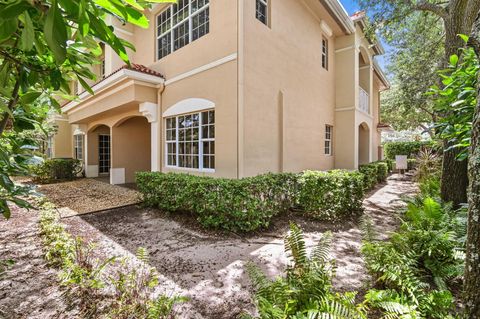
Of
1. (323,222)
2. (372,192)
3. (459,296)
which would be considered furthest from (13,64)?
(372,192)

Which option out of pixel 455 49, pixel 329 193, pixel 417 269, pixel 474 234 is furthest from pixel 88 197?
pixel 455 49

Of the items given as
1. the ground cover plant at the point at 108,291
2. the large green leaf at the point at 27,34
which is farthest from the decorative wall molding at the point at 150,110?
the large green leaf at the point at 27,34

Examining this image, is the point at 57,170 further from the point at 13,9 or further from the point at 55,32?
the point at 55,32

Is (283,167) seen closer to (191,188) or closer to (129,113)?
(191,188)

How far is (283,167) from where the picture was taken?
8344mm

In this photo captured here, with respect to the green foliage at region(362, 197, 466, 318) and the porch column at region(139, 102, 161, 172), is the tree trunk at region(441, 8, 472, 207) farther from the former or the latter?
the porch column at region(139, 102, 161, 172)

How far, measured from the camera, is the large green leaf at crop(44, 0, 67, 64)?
800 millimetres

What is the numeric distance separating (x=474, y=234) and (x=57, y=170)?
701 inches

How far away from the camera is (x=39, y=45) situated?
110cm

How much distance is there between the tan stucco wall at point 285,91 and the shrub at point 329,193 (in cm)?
153

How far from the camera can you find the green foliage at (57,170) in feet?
44.8

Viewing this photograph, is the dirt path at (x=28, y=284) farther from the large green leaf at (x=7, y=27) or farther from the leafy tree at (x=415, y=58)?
the leafy tree at (x=415, y=58)

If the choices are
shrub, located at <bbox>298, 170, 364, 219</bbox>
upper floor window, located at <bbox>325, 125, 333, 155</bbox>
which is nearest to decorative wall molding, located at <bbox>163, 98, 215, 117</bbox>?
shrub, located at <bbox>298, 170, 364, 219</bbox>

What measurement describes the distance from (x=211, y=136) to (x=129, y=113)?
5.37 meters
